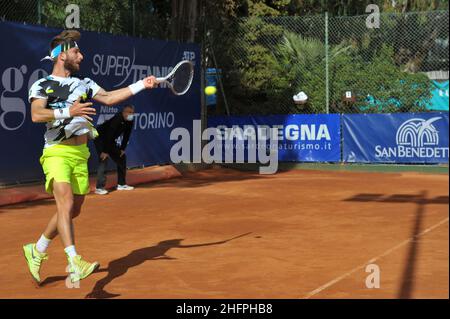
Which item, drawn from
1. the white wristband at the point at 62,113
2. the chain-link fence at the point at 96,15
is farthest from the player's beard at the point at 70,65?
the chain-link fence at the point at 96,15

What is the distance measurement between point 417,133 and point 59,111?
12225 millimetres

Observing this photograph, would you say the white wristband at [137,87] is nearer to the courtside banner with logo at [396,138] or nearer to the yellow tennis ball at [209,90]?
the courtside banner with logo at [396,138]

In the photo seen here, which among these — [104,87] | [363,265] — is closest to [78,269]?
[363,265]

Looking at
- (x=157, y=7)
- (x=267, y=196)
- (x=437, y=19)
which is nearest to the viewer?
(x=267, y=196)

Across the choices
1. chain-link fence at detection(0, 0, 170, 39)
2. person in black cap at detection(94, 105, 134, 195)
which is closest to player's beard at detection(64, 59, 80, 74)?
person in black cap at detection(94, 105, 134, 195)

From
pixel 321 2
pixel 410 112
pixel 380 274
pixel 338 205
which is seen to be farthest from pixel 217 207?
pixel 321 2

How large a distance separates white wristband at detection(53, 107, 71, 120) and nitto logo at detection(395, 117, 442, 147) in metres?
12.1

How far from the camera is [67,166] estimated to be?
19.7 feet

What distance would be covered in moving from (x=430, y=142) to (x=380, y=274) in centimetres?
1072

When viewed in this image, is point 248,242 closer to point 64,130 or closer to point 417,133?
point 64,130

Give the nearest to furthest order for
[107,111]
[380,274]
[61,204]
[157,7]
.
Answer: [61,204] → [380,274] → [107,111] → [157,7]

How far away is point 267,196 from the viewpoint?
12.7 metres

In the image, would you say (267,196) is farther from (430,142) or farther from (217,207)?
(430,142)

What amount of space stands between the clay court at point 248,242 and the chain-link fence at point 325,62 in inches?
174
